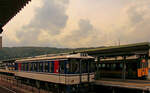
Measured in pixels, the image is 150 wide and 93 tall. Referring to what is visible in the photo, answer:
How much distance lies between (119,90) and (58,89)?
5.65 meters

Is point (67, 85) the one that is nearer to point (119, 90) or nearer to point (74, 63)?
point (74, 63)

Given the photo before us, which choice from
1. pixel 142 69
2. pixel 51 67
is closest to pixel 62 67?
pixel 51 67

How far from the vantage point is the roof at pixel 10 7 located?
354 inches

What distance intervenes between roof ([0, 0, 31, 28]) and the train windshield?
567 centimetres

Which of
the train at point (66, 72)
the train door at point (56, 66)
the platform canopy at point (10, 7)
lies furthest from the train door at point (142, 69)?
the platform canopy at point (10, 7)

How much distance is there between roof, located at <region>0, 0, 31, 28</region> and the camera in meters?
9.00

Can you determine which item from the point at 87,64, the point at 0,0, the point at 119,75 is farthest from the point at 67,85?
the point at 119,75

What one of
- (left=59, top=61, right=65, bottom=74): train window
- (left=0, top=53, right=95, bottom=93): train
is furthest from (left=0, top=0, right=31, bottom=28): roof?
(left=59, top=61, right=65, bottom=74): train window

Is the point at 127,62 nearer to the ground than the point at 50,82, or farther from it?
farther from it

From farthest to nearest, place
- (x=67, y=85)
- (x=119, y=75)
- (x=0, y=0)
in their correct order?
1. (x=119, y=75)
2. (x=67, y=85)
3. (x=0, y=0)

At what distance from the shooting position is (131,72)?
1930cm

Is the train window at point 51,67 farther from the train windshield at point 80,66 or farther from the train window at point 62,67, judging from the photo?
the train windshield at point 80,66

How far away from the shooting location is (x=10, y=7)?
9820 mm

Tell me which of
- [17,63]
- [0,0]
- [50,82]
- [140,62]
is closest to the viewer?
[0,0]
